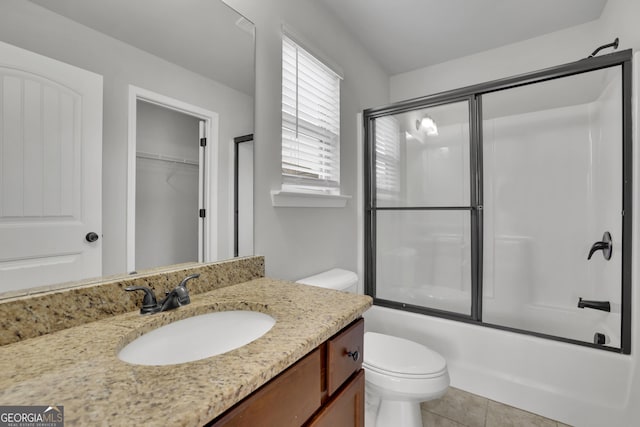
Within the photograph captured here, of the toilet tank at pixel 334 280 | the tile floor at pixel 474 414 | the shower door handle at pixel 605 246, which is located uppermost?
the shower door handle at pixel 605 246

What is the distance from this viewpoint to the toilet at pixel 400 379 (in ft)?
4.13

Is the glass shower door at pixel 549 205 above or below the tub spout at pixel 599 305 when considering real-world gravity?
above

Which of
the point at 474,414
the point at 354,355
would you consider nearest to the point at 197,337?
the point at 354,355

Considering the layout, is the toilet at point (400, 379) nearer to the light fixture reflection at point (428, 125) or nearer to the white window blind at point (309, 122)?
the white window blind at point (309, 122)

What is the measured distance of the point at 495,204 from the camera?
252 cm

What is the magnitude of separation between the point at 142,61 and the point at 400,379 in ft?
5.22

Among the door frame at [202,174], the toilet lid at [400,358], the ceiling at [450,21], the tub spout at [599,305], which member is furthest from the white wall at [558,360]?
the door frame at [202,174]

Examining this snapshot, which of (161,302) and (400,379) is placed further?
(400,379)

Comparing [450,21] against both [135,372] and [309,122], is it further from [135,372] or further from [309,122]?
[135,372]

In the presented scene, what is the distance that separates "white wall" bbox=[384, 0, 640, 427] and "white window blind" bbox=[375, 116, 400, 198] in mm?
1038

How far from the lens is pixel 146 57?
0.97 m

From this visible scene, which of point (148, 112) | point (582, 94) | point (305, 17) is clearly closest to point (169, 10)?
point (148, 112)

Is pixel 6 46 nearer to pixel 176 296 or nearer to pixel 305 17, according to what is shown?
pixel 176 296

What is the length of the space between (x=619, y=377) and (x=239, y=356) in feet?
6.34
